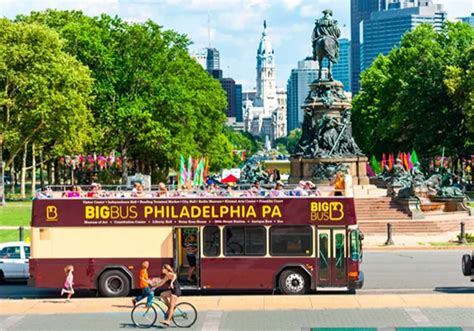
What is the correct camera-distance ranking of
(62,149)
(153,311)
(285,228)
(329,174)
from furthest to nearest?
(62,149) → (329,174) → (285,228) → (153,311)

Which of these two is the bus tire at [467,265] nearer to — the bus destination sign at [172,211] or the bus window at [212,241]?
the bus destination sign at [172,211]

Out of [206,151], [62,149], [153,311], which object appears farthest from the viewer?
[206,151]

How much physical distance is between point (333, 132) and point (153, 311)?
37.5 metres

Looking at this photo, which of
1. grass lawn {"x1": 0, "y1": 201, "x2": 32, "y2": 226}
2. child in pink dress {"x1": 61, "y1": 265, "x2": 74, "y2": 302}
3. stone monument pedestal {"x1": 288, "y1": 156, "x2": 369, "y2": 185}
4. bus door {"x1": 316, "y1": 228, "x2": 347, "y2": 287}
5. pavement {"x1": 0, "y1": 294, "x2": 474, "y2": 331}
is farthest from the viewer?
stone monument pedestal {"x1": 288, "y1": 156, "x2": 369, "y2": 185}

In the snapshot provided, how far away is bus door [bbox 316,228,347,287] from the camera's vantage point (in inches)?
1064

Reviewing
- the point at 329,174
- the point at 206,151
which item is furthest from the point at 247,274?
the point at 206,151

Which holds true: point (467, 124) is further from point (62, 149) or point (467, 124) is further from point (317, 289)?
point (317, 289)

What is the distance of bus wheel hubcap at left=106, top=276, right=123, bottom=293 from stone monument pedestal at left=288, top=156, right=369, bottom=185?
31124mm

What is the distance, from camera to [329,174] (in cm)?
5769

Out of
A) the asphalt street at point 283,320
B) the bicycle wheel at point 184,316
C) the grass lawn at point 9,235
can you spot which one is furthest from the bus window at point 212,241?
the grass lawn at point 9,235

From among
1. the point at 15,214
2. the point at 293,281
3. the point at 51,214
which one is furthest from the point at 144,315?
the point at 15,214

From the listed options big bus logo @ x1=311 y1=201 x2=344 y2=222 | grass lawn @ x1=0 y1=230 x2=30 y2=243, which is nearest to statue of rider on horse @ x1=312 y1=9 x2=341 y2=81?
grass lawn @ x1=0 y1=230 x2=30 y2=243

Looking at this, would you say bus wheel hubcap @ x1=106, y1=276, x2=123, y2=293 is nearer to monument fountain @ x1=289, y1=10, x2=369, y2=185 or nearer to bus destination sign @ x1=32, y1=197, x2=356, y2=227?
bus destination sign @ x1=32, y1=197, x2=356, y2=227

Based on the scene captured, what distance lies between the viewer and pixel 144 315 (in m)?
22.6
